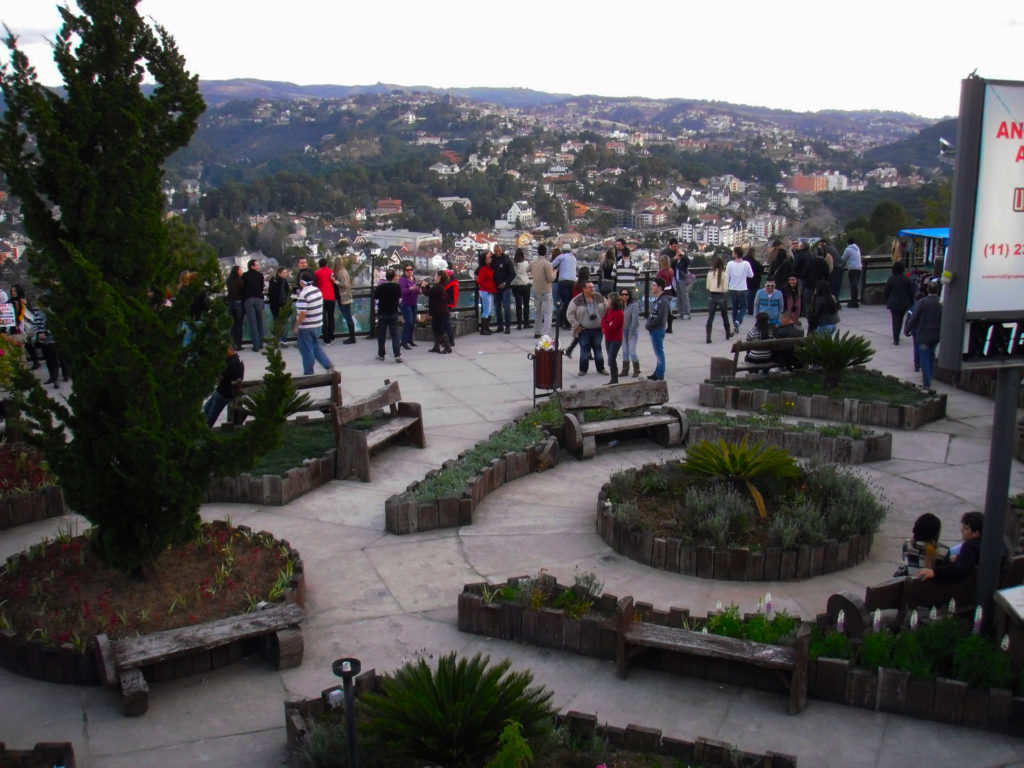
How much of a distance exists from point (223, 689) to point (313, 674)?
607 millimetres

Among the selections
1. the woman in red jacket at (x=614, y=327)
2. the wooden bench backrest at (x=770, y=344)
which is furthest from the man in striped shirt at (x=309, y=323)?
the wooden bench backrest at (x=770, y=344)

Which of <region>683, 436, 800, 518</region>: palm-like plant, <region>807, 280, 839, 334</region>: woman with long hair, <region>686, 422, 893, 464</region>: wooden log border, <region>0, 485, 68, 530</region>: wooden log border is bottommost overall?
<region>0, 485, 68, 530</region>: wooden log border

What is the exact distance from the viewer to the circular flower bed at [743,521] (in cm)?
854

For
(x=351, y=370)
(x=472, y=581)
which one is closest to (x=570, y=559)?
(x=472, y=581)

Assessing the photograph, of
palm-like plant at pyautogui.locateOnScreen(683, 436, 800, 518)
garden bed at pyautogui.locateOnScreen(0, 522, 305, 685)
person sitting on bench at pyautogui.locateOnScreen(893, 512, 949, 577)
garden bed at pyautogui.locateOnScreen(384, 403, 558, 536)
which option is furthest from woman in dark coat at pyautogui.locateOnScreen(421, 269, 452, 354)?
person sitting on bench at pyautogui.locateOnScreen(893, 512, 949, 577)

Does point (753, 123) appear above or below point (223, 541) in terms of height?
above

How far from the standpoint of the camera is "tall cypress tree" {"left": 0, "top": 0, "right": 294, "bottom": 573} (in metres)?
7.16

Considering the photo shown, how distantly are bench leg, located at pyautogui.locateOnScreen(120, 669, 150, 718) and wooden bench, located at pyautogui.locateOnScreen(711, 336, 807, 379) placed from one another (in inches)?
391

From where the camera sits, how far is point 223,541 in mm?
8727

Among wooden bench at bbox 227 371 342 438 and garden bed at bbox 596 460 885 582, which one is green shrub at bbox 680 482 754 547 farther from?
wooden bench at bbox 227 371 342 438

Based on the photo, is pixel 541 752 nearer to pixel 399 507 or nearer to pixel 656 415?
pixel 399 507

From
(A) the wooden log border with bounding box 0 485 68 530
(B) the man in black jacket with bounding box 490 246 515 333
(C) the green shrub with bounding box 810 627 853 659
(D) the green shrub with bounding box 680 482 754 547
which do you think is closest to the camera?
(C) the green shrub with bounding box 810 627 853 659

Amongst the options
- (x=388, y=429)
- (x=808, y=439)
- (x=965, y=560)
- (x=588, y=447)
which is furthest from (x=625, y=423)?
(x=965, y=560)

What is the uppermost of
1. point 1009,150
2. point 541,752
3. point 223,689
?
point 1009,150
